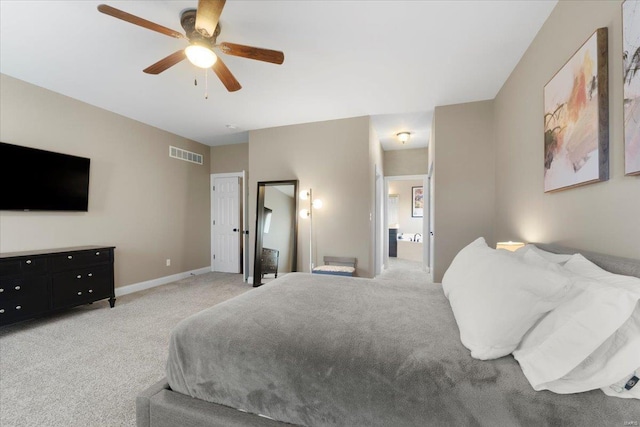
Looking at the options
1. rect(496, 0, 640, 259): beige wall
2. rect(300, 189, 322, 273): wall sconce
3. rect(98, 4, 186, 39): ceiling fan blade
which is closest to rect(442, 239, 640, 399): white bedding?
rect(496, 0, 640, 259): beige wall

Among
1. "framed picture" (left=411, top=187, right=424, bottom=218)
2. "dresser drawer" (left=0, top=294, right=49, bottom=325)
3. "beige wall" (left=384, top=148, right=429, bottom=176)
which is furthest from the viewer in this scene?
"framed picture" (left=411, top=187, right=424, bottom=218)

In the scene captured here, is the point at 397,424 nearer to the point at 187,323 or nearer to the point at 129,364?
the point at 187,323

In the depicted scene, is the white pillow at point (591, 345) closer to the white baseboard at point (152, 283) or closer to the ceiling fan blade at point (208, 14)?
the ceiling fan blade at point (208, 14)

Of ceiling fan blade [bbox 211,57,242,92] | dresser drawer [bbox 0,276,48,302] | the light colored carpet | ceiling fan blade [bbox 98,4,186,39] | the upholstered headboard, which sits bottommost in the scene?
the light colored carpet

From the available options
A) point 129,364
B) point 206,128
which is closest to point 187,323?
point 129,364

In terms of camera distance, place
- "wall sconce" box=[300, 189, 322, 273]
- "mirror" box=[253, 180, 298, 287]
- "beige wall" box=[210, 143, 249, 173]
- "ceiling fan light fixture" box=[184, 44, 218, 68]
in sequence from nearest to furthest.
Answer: "ceiling fan light fixture" box=[184, 44, 218, 68] < "wall sconce" box=[300, 189, 322, 273] < "mirror" box=[253, 180, 298, 287] < "beige wall" box=[210, 143, 249, 173]

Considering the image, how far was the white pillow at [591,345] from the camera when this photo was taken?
765mm

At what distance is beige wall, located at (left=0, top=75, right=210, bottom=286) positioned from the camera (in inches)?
118

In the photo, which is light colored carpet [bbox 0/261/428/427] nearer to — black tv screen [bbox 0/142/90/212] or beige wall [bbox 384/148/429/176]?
black tv screen [bbox 0/142/90/212]

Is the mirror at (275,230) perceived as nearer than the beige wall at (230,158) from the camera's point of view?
A: Yes

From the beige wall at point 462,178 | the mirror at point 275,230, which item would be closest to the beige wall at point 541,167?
the beige wall at point 462,178

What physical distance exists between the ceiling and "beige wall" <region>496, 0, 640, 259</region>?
282mm

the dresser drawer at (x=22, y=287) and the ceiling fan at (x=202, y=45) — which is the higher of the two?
the ceiling fan at (x=202, y=45)

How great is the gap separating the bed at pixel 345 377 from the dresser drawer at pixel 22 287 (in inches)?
102
